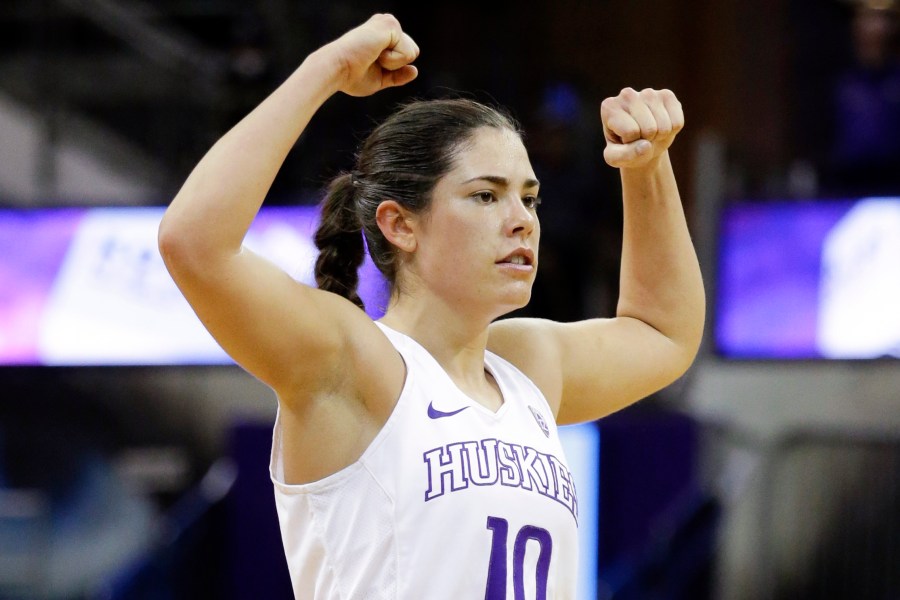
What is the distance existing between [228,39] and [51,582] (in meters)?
3.72

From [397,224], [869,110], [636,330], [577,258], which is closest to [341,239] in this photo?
[397,224]

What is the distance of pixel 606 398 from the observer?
254cm

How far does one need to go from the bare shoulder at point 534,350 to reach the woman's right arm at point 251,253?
483 millimetres

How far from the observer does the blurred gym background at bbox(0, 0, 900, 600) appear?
17.1 ft

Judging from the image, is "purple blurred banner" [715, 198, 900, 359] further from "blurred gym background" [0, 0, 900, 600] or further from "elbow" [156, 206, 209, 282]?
"elbow" [156, 206, 209, 282]

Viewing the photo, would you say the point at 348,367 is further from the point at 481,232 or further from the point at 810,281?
the point at 810,281

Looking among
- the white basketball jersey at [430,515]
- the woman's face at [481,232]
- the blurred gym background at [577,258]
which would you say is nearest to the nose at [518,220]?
the woman's face at [481,232]

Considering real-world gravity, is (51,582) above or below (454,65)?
below

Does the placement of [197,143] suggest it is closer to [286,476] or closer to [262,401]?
[262,401]

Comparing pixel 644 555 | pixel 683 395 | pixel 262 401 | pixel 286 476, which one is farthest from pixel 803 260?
pixel 286 476

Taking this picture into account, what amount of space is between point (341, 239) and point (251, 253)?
0.44 meters

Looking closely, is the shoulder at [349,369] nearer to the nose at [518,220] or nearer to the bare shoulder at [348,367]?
the bare shoulder at [348,367]

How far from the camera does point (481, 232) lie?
2.18m

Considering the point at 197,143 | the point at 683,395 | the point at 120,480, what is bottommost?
the point at 120,480
